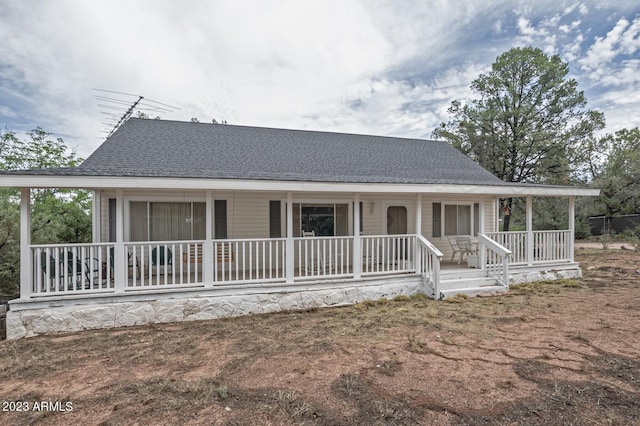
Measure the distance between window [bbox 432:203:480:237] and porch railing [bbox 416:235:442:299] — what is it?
271cm

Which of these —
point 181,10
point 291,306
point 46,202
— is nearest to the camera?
point 291,306

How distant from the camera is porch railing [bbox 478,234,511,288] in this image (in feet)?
25.9

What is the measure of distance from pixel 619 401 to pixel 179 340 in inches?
223

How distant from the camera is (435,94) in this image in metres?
19.6

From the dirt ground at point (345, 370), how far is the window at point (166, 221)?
275cm

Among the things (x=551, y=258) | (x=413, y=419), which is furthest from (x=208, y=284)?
(x=551, y=258)

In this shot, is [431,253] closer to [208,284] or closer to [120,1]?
[208,284]

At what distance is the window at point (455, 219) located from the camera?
10312mm

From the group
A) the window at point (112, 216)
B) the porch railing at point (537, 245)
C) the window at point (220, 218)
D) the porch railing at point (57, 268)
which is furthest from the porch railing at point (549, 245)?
the window at point (112, 216)

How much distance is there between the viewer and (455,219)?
10.5 meters

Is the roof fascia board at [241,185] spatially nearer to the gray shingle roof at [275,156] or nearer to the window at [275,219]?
the gray shingle roof at [275,156]

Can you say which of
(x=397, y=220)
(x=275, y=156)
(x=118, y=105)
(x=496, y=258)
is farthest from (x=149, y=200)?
(x=496, y=258)

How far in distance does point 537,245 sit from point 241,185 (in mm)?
8545

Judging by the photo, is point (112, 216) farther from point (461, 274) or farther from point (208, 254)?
point (461, 274)
